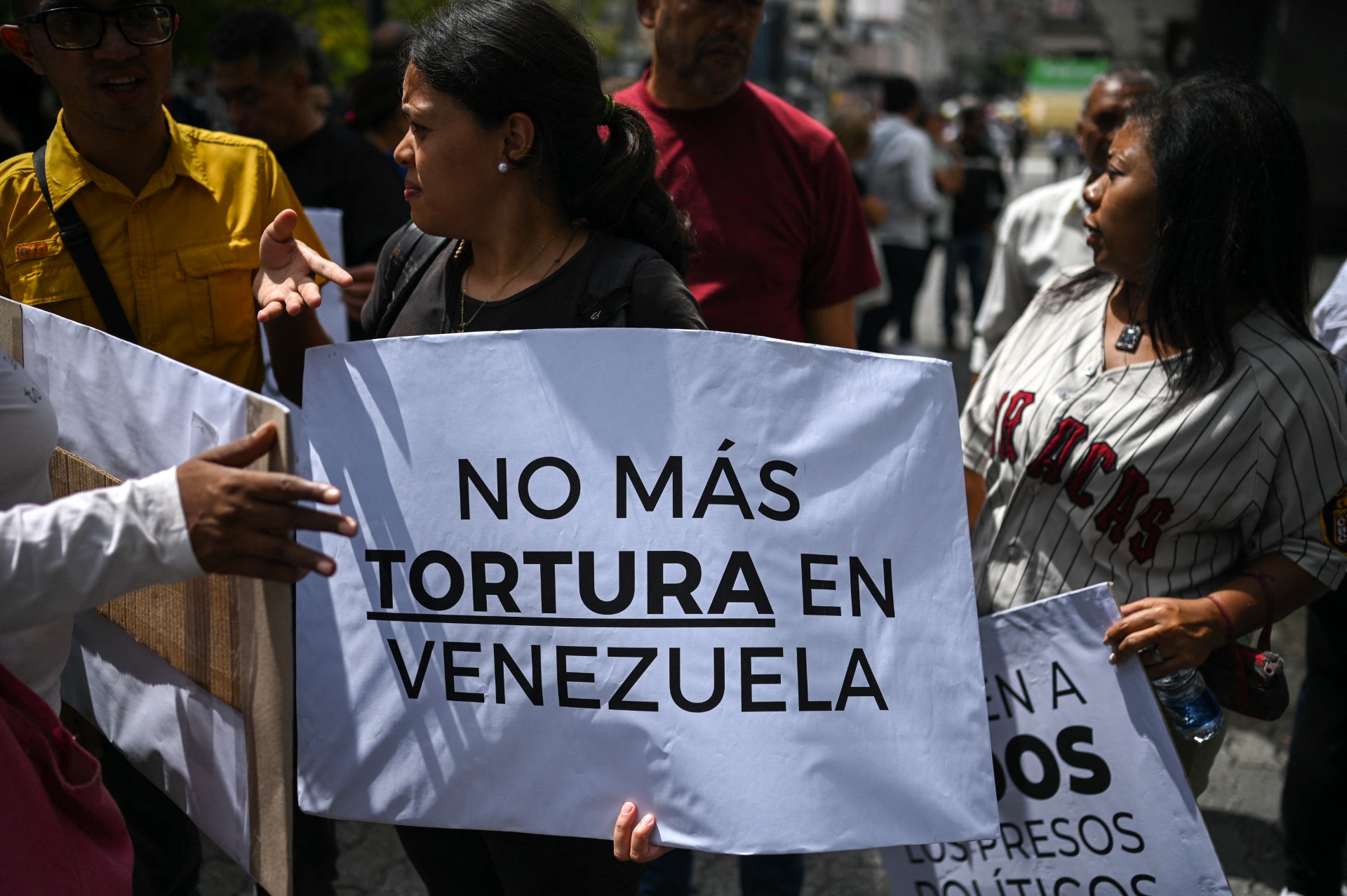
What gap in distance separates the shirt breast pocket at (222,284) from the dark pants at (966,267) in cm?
818

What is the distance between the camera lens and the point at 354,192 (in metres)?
3.53

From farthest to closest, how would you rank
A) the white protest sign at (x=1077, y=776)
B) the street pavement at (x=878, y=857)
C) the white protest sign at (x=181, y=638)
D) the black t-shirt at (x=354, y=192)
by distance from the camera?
the black t-shirt at (x=354, y=192) → the street pavement at (x=878, y=857) → the white protest sign at (x=1077, y=776) → the white protest sign at (x=181, y=638)

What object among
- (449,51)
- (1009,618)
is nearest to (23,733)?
(449,51)

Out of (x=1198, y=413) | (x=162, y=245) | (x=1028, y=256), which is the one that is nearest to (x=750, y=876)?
(x=1198, y=413)

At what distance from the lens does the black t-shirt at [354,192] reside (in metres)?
3.51

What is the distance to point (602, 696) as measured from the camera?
173 cm

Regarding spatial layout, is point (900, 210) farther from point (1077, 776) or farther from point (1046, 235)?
point (1077, 776)

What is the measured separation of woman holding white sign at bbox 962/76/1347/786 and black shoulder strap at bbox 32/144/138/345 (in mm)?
1720

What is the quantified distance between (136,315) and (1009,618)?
5.70 ft

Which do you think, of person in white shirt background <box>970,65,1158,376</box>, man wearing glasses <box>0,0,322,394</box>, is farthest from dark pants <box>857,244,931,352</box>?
man wearing glasses <box>0,0,322,394</box>

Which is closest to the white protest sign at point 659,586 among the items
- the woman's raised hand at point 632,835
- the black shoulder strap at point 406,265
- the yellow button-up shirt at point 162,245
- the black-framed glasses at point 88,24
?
the woman's raised hand at point 632,835

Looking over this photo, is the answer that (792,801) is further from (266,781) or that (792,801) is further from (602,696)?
(266,781)

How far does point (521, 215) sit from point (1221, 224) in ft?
4.01

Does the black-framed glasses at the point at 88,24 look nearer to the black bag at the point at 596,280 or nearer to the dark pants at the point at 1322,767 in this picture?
the black bag at the point at 596,280
